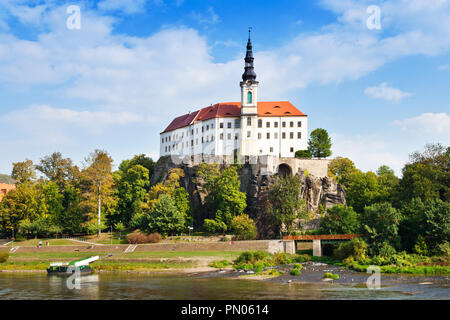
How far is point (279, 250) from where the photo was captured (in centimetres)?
6144

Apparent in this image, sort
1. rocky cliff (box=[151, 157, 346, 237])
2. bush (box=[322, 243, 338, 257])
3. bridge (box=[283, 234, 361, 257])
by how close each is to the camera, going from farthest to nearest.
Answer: rocky cliff (box=[151, 157, 346, 237]), bush (box=[322, 243, 338, 257]), bridge (box=[283, 234, 361, 257])

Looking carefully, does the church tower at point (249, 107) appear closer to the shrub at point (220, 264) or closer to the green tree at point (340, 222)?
the green tree at point (340, 222)

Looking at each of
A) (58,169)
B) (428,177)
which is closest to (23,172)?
(58,169)

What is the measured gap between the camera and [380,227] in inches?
2185

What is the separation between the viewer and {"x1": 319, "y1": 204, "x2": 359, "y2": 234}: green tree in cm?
6172

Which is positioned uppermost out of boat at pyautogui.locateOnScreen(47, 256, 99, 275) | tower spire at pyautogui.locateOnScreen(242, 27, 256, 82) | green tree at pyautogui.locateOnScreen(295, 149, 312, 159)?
tower spire at pyautogui.locateOnScreen(242, 27, 256, 82)

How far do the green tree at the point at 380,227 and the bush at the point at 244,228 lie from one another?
683 inches

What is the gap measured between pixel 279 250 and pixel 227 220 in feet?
41.9

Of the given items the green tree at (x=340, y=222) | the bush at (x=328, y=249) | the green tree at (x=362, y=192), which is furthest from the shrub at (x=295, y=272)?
the green tree at (x=362, y=192)

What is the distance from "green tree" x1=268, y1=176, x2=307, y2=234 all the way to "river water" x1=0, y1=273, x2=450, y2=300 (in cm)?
2059

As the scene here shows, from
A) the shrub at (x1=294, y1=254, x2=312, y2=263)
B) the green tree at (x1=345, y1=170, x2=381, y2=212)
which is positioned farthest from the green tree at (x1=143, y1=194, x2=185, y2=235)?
the green tree at (x1=345, y1=170, x2=381, y2=212)

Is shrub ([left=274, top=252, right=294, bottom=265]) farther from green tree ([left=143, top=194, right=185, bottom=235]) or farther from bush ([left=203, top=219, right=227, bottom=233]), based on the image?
green tree ([left=143, top=194, right=185, bottom=235])
